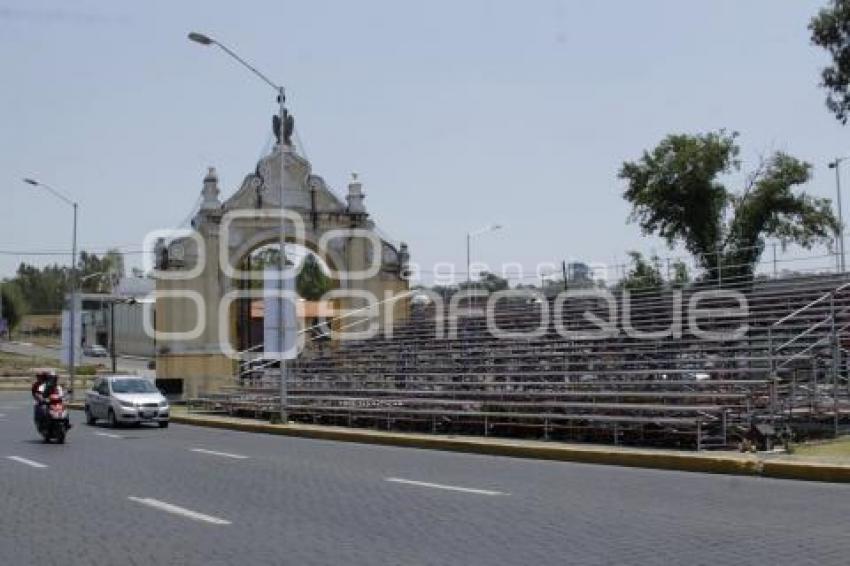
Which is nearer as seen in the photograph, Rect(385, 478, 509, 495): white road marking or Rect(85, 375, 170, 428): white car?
Rect(385, 478, 509, 495): white road marking

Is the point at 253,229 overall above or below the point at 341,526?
above

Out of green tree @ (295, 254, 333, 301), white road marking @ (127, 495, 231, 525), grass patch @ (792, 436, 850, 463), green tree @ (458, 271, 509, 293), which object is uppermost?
green tree @ (295, 254, 333, 301)

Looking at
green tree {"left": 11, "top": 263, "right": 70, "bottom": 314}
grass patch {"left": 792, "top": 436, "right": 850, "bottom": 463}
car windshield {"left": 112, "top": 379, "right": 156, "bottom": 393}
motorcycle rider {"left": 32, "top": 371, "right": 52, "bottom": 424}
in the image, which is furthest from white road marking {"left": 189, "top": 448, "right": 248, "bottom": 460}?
green tree {"left": 11, "top": 263, "right": 70, "bottom": 314}

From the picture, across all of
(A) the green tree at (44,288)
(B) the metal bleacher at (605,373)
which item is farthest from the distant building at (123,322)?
(B) the metal bleacher at (605,373)

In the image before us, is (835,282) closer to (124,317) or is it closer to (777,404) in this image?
(777,404)

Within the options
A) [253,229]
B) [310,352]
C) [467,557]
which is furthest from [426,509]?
[253,229]

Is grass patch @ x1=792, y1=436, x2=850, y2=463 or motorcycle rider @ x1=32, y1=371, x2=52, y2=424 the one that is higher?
motorcycle rider @ x1=32, y1=371, x2=52, y2=424

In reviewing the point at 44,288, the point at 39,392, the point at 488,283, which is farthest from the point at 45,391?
the point at 44,288

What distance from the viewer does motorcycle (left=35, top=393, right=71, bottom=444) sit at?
23.4m

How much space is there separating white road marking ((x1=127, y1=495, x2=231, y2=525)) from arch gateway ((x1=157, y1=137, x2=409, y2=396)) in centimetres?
2991

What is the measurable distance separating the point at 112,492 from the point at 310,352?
24400 millimetres

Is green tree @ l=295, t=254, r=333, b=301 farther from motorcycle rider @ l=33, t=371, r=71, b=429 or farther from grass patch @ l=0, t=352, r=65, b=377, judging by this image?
motorcycle rider @ l=33, t=371, r=71, b=429

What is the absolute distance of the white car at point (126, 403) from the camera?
30.6m

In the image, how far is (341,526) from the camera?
10672mm
